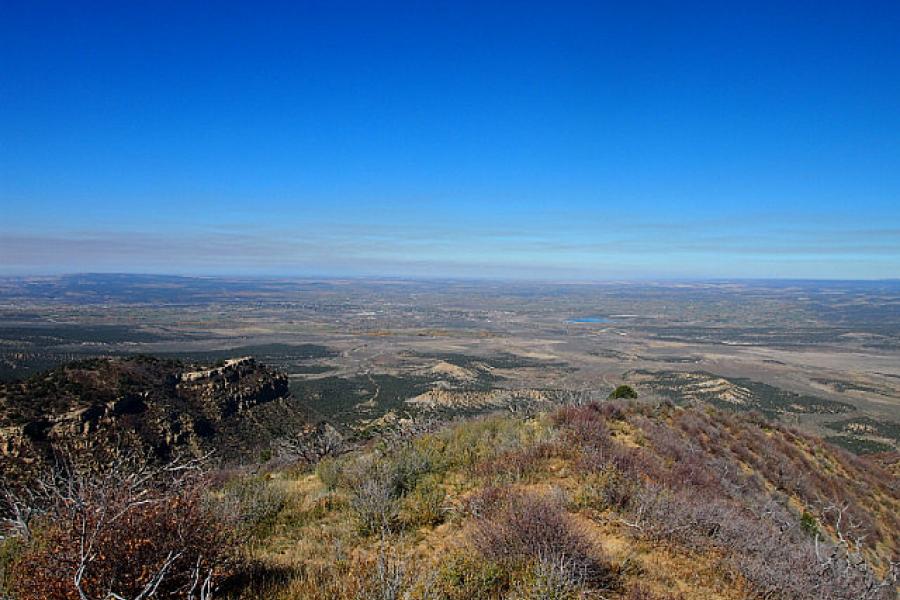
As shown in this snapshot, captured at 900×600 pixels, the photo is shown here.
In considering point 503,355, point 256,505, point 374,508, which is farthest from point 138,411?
point 503,355

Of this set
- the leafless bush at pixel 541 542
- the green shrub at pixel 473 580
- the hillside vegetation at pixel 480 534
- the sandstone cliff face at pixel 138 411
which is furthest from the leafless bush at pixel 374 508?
the sandstone cliff face at pixel 138 411

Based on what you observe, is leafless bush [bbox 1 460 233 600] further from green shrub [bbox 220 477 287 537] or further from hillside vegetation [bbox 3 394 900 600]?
green shrub [bbox 220 477 287 537]

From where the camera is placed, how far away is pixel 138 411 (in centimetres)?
3050

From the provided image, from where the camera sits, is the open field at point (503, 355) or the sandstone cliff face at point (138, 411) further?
the open field at point (503, 355)

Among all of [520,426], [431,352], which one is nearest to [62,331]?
[431,352]

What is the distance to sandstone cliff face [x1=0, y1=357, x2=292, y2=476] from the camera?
24.0 m

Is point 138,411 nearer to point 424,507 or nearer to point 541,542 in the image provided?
point 424,507

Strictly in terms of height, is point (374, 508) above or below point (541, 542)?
below

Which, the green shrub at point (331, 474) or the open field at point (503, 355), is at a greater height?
the green shrub at point (331, 474)

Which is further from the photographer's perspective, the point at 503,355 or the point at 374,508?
the point at 503,355

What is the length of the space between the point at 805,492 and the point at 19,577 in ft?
55.0

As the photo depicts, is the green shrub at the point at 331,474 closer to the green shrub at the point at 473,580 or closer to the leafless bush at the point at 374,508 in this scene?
the leafless bush at the point at 374,508

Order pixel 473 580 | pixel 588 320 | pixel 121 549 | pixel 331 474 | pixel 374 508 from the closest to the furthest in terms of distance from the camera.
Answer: pixel 121 549, pixel 473 580, pixel 374 508, pixel 331 474, pixel 588 320

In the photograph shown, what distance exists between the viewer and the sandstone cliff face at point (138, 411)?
944 inches
